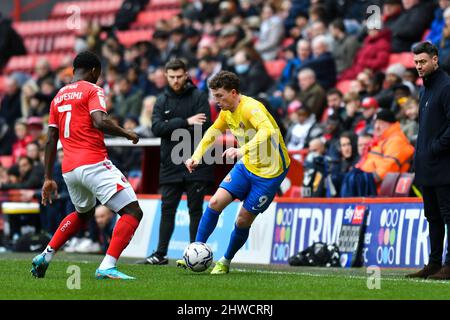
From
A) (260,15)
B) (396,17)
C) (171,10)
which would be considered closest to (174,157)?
(396,17)

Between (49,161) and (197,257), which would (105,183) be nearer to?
(49,161)

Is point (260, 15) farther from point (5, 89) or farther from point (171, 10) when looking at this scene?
point (5, 89)

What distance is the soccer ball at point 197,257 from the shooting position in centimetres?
1189

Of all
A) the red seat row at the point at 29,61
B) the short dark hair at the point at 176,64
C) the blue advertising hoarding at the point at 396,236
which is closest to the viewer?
the blue advertising hoarding at the point at 396,236

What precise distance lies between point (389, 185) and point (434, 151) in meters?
3.56

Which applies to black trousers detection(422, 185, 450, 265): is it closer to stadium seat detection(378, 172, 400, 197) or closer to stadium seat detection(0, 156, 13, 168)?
stadium seat detection(378, 172, 400, 197)

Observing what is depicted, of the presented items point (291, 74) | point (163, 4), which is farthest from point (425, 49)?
point (163, 4)

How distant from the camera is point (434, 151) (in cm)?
1138

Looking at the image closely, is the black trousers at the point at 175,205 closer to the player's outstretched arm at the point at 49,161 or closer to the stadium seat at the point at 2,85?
the player's outstretched arm at the point at 49,161

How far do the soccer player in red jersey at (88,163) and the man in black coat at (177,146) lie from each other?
2750mm

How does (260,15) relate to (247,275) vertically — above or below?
above

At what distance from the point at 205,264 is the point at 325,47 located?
938cm

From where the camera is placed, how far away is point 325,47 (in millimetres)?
20562

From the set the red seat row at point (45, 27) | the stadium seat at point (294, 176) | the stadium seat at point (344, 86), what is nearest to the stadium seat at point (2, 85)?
the red seat row at point (45, 27)
